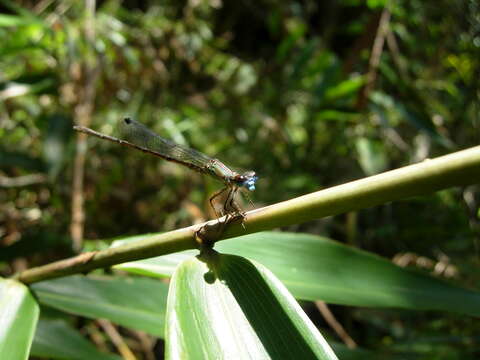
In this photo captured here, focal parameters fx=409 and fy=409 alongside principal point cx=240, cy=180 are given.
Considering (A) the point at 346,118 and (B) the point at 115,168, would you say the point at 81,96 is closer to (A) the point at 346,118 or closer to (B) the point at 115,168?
(B) the point at 115,168

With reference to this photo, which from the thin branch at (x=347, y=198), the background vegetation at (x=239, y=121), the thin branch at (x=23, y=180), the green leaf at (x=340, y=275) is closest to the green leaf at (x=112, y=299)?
the green leaf at (x=340, y=275)

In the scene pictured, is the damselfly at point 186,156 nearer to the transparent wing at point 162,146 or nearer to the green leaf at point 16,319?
the transparent wing at point 162,146

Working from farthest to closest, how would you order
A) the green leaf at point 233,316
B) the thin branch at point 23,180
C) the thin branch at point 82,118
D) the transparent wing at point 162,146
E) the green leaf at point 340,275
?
the thin branch at point 23,180 → the thin branch at point 82,118 → the transparent wing at point 162,146 → the green leaf at point 340,275 → the green leaf at point 233,316

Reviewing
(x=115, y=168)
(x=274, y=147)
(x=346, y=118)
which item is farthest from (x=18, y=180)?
(x=346, y=118)

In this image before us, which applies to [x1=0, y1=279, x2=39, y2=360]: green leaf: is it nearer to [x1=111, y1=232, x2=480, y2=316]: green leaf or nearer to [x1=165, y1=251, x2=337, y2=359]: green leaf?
[x1=111, y1=232, x2=480, y2=316]: green leaf

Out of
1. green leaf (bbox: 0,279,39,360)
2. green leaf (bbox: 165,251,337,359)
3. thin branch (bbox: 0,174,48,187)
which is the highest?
thin branch (bbox: 0,174,48,187)

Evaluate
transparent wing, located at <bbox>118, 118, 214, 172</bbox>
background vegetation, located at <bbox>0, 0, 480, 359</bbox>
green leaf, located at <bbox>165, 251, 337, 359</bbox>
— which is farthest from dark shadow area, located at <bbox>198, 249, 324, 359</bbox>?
background vegetation, located at <bbox>0, 0, 480, 359</bbox>

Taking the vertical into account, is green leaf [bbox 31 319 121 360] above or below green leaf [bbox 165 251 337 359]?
above
